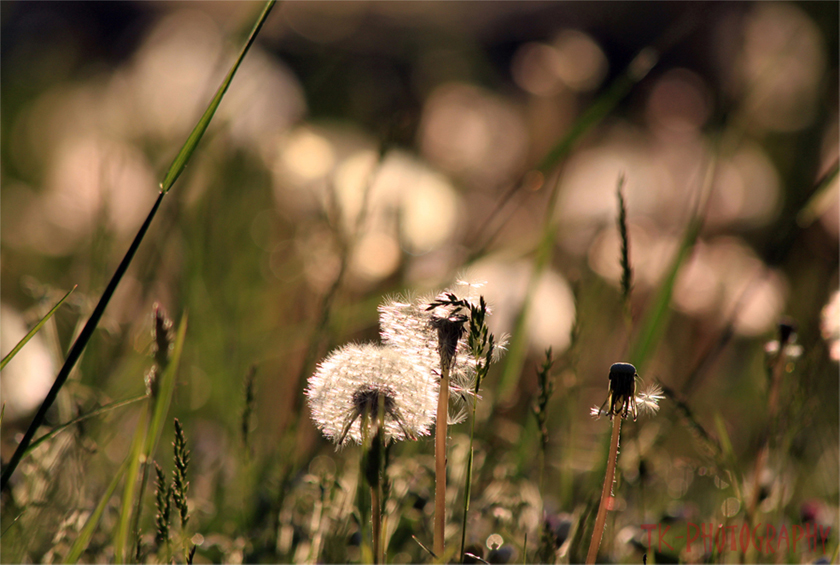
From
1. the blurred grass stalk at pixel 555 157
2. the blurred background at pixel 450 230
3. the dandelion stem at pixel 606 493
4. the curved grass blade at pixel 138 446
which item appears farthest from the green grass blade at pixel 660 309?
the curved grass blade at pixel 138 446

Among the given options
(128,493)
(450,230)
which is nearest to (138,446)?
(128,493)

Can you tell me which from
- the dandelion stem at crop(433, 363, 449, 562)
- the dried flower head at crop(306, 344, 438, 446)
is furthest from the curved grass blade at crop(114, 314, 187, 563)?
the dandelion stem at crop(433, 363, 449, 562)

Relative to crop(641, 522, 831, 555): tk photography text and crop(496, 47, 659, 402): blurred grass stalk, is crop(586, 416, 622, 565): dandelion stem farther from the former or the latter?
crop(496, 47, 659, 402): blurred grass stalk

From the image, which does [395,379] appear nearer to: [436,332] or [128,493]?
[436,332]

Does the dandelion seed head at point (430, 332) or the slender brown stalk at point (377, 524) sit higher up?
the dandelion seed head at point (430, 332)

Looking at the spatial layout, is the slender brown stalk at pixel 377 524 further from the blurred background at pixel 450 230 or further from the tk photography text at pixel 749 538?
the tk photography text at pixel 749 538

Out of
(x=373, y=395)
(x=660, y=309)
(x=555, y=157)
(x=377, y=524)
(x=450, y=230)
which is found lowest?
(x=377, y=524)
